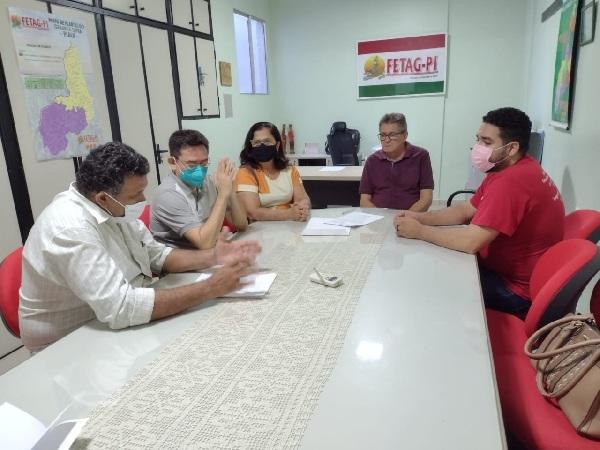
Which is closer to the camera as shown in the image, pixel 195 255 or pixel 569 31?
pixel 195 255

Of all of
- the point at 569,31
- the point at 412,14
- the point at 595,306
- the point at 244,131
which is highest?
the point at 412,14

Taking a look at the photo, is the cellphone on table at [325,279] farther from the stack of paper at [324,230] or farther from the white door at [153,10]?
the white door at [153,10]

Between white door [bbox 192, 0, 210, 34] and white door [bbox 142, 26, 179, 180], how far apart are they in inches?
23.4

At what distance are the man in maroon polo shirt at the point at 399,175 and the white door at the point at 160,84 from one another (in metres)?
1.92

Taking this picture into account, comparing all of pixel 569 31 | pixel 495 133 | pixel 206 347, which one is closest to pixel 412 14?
pixel 569 31

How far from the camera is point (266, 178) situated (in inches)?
101

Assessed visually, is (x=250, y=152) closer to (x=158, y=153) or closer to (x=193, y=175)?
(x=193, y=175)

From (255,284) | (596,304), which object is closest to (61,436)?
(255,284)

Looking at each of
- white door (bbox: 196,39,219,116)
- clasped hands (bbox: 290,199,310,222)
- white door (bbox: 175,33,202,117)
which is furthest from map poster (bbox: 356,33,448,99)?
clasped hands (bbox: 290,199,310,222)

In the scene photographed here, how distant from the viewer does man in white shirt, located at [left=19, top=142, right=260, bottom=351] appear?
1.19 metres

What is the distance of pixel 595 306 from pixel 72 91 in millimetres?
3079

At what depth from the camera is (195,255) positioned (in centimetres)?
167

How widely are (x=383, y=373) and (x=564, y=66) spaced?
2854 millimetres

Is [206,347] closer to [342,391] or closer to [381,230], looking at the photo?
[342,391]
